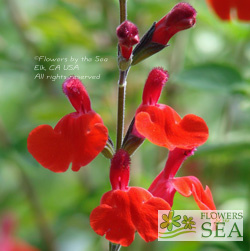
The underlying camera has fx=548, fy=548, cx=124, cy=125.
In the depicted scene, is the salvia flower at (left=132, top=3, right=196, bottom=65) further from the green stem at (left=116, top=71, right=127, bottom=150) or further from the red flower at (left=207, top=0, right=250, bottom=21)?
the red flower at (left=207, top=0, right=250, bottom=21)

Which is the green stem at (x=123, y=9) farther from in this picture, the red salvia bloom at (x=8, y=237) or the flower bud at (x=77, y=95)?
the red salvia bloom at (x=8, y=237)

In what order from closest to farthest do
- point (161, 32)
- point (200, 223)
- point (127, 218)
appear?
point (127, 218) → point (161, 32) → point (200, 223)

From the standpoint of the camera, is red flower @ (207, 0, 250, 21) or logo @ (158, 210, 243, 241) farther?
red flower @ (207, 0, 250, 21)

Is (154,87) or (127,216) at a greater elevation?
(154,87)

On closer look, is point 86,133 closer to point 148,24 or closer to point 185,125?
point 185,125

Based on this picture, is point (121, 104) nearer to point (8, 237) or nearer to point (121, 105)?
point (121, 105)

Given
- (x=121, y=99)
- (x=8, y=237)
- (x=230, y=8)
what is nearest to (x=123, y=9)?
(x=121, y=99)

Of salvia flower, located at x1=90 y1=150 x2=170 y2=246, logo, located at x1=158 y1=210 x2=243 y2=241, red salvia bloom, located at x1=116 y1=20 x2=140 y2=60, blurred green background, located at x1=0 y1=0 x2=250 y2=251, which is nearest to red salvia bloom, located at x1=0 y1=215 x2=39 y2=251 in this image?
blurred green background, located at x1=0 y1=0 x2=250 y2=251

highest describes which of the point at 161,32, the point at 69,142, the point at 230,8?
the point at 230,8
